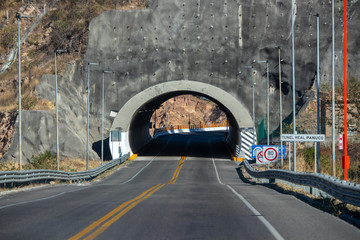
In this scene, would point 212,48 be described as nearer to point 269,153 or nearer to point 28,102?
point 28,102

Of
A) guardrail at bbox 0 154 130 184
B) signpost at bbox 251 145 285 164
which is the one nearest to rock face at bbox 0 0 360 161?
guardrail at bbox 0 154 130 184

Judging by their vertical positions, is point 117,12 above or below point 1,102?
above

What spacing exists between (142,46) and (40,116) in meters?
12.9

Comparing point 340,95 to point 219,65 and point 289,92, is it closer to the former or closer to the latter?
point 289,92

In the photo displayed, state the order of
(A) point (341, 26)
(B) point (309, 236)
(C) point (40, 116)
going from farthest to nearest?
(A) point (341, 26) → (C) point (40, 116) → (B) point (309, 236)

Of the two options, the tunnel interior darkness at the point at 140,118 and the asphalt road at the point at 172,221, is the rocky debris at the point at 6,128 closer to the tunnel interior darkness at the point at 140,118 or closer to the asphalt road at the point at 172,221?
the tunnel interior darkness at the point at 140,118

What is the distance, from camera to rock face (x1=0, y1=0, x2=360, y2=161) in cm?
5562

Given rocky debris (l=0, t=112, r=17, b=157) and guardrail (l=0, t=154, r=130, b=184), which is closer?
guardrail (l=0, t=154, r=130, b=184)

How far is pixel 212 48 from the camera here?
184 feet

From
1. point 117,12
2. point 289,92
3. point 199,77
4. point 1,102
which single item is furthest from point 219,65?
point 1,102

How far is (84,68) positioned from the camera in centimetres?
5766

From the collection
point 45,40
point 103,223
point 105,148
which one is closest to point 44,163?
→ point 105,148

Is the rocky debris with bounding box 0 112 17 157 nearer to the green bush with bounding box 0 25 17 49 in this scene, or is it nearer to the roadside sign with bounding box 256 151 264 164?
the green bush with bounding box 0 25 17 49

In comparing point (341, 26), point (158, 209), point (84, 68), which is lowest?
point (158, 209)
